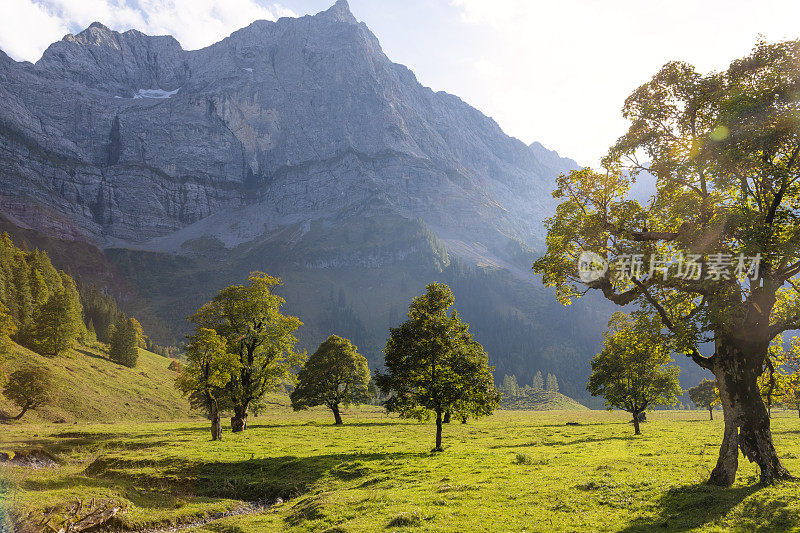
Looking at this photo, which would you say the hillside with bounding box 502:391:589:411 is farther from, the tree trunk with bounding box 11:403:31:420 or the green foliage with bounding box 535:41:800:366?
the green foliage with bounding box 535:41:800:366

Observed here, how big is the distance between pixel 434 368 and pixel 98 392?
3451 inches

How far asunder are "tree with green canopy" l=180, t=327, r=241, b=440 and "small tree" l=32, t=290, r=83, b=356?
7208 cm

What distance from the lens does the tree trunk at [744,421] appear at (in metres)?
18.6

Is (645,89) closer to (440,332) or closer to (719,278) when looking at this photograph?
(719,278)

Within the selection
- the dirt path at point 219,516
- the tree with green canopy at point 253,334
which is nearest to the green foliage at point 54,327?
the tree with green canopy at point 253,334

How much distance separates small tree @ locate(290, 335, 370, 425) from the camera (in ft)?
228

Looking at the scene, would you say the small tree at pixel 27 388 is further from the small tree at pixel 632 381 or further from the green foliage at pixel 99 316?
the small tree at pixel 632 381

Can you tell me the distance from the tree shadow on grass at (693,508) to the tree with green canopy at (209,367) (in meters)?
39.8

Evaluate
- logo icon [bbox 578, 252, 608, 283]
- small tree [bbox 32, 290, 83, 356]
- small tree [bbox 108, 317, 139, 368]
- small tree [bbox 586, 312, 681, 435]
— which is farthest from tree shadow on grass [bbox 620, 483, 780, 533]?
small tree [bbox 108, 317, 139, 368]

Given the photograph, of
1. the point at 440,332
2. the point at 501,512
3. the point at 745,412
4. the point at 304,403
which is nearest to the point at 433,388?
the point at 440,332

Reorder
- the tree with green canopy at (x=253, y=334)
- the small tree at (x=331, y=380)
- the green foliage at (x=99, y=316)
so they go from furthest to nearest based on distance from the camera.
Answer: the green foliage at (x=99, y=316)
the small tree at (x=331, y=380)
the tree with green canopy at (x=253, y=334)

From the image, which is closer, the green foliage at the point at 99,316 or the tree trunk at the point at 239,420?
the tree trunk at the point at 239,420

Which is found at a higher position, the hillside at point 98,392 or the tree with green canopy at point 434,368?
the tree with green canopy at point 434,368

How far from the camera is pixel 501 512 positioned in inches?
701
